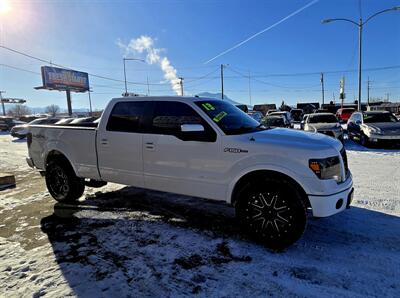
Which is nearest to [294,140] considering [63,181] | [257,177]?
[257,177]

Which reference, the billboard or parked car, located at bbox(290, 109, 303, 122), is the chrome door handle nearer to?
parked car, located at bbox(290, 109, 303, 122)

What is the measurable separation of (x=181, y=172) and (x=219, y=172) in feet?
2.10

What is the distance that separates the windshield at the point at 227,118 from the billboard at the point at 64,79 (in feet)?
131

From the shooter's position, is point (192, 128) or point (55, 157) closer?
point (192, 128)

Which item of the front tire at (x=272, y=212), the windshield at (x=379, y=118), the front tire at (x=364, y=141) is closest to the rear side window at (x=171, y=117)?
the front tire at (x=272, y=212)

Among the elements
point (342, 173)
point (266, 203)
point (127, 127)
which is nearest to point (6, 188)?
point (127, 127)

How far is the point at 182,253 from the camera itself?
143 inches

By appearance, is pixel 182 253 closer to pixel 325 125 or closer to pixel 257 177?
pixel 257 177

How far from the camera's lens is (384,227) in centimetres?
421

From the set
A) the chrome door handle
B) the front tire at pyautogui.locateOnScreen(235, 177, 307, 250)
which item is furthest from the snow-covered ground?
the chrome door handle

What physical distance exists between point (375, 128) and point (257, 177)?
10.6m

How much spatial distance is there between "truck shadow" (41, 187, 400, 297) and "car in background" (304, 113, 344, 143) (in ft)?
27.6

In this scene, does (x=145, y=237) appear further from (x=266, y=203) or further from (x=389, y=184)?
(x=389, y=184)

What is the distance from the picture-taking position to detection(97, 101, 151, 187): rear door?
4770mm
